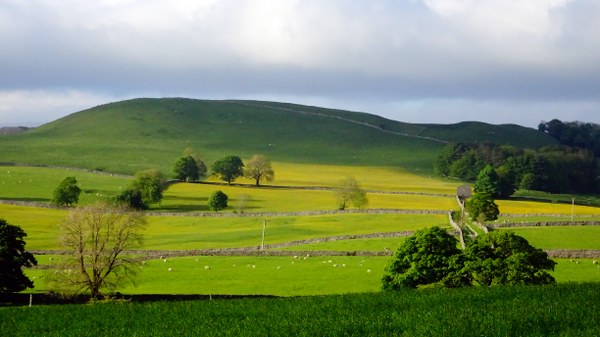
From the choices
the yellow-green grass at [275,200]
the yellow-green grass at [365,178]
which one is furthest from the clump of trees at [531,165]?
the yellow-green grass at [275,200]

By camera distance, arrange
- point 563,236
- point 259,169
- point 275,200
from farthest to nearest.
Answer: point 259,169 → point 275,200 → point 563,236

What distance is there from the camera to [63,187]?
116 meters

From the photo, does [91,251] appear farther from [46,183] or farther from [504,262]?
[46,183]

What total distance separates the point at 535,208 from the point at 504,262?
237 feet

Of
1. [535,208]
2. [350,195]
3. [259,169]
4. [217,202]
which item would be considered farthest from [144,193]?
[535,208]

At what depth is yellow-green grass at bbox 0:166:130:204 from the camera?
12412cm

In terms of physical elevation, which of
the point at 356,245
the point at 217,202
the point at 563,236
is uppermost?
the point at 563,236

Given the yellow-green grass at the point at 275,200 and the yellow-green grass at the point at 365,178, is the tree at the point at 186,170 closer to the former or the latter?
the yellow-green grass at the point at 275,200

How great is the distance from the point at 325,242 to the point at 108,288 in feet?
92.4

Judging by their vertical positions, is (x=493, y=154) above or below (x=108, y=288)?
above

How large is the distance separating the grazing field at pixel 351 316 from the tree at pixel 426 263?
38.8 feet

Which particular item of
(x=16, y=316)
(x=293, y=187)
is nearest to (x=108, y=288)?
(x=16, y=316)

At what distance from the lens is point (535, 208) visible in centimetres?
11325

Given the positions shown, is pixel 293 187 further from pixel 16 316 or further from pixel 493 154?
pixel 16 316
